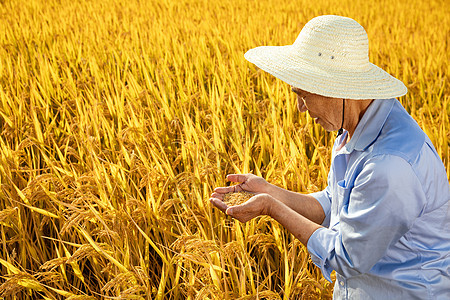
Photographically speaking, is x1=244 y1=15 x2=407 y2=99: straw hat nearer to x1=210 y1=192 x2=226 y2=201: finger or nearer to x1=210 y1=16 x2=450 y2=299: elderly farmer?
x1=210 y1=16 x2=450 y2=299: elderly farmer

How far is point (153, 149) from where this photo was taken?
6.31 ft

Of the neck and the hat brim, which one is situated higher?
the hat brim

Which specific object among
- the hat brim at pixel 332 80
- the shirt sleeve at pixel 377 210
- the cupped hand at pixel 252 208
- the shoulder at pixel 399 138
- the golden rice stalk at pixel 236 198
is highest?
the hat brim at pixel 332 80

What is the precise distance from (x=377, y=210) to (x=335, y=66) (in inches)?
15.2

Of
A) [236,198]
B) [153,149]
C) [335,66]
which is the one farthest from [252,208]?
[153,149]

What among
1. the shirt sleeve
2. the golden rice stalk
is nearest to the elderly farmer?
the shirt sleeve

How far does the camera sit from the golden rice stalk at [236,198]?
1.32 meters

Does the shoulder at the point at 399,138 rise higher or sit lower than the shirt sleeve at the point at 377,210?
higher

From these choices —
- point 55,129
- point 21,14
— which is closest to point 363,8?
point 21,14

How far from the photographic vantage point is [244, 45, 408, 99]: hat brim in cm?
103

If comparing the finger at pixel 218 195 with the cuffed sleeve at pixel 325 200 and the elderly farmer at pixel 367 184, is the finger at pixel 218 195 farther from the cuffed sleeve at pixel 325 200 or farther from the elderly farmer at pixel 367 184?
the cuffed sleeve at pixel 325 200

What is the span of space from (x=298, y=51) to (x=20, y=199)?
1.19m

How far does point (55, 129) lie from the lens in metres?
2.18

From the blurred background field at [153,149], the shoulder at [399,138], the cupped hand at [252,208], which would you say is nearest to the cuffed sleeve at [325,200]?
the blurred background field at [153,149]
